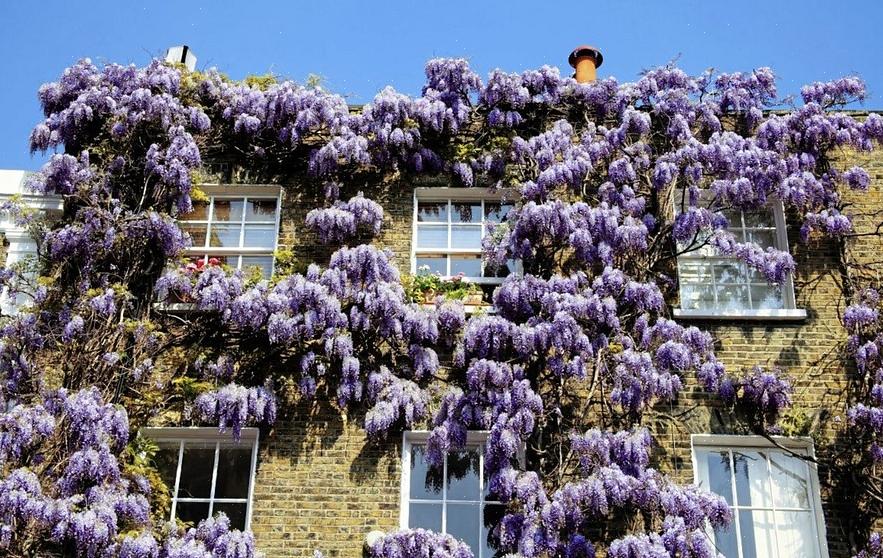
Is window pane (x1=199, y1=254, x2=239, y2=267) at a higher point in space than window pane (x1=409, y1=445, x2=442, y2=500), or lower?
higher

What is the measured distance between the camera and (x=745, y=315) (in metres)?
11.8

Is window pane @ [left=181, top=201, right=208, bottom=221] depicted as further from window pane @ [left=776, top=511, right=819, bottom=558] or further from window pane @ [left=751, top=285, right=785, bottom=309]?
window pane @ [left=776, top=511, right=819, bottom=558]

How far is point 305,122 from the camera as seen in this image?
12953 mm

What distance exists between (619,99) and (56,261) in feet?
21.4

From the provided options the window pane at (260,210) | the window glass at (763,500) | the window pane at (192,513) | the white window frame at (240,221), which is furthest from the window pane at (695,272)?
the window pane at (192,513)

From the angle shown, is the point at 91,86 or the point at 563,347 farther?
the point at 91,86

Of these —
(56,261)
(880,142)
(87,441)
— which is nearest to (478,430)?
(87,441)

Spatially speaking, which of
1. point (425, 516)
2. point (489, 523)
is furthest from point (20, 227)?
point (489, 523)

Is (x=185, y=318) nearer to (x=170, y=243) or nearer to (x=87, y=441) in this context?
(x=170, y=243)

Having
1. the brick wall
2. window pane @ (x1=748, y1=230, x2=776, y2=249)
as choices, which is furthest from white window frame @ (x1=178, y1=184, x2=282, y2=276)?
window pane @ (x1=748, y1=230, x2=776, y2=249)

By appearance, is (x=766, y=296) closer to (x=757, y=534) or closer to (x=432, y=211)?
(x=757, y=534)

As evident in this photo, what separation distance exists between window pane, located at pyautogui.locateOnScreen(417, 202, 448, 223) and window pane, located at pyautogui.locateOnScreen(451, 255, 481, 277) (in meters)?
0.53

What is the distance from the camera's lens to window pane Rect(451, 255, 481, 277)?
41.1 ft

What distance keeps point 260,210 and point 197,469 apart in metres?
3.18
